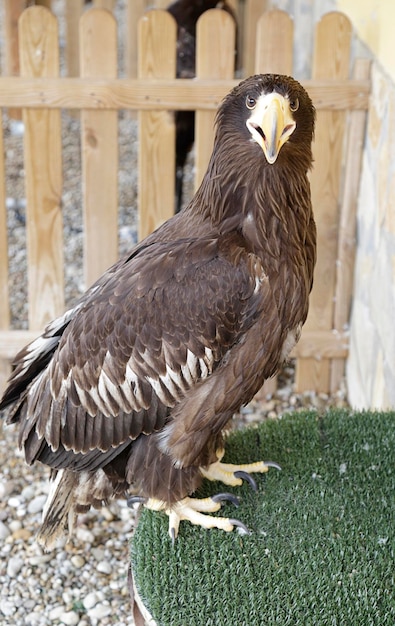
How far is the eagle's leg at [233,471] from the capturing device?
9.78 feet

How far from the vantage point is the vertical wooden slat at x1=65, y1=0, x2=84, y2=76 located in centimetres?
725

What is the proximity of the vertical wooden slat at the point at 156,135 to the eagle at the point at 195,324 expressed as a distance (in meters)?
1.28

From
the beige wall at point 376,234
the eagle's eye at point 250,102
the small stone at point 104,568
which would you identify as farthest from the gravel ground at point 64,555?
the eagle's eye at point 250,102

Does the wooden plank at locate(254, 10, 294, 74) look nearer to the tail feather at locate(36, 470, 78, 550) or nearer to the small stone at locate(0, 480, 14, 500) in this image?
the tail feather at locate(36, 470, 78, 550)

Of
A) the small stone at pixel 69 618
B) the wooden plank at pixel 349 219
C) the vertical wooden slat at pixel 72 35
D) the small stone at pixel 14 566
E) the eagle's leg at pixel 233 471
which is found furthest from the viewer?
the vertical wooden slat at pixel 72 35

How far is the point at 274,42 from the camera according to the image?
152 inches

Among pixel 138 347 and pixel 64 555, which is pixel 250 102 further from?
pixel 64 555

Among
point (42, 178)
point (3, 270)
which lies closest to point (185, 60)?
point (42, 178)

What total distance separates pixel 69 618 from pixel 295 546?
1044mm

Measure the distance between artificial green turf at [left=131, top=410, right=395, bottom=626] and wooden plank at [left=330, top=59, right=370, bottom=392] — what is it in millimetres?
1149

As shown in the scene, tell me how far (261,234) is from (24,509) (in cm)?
185

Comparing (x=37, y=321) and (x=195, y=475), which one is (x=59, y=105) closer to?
(x=37, y=321)

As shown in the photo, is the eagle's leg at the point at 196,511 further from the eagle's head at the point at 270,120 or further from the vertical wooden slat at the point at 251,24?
the vertical wooden slat at the point at 251,24

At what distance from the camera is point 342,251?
4184 millimetres
